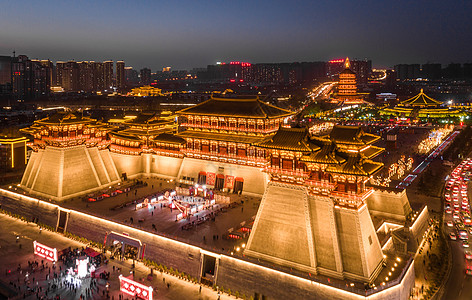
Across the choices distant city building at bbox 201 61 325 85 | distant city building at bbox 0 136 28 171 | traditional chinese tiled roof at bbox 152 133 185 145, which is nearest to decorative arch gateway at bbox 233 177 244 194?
traditional chinese tiled roof at bbox 152 133 185 145

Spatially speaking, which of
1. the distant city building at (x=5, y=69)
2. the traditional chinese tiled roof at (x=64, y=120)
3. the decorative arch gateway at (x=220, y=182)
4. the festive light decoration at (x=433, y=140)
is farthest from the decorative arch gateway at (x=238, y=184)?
the distant city building at (x=5, y=69)

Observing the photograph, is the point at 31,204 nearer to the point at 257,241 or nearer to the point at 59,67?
the point at 257,241

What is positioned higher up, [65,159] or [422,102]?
[422,102]

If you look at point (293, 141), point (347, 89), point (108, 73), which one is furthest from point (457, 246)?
point (108, 73)

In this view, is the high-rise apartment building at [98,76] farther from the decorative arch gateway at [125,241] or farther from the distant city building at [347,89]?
the decorative arch gateway at [125,241]

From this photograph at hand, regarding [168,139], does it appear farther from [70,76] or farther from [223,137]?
[70,76]

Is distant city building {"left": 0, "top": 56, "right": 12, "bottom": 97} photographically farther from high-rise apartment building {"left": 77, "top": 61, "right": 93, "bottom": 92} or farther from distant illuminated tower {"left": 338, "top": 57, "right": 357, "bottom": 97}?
distant illuminated tower {"left": 338, "top": 57, "right": 357, "bottom": 97}

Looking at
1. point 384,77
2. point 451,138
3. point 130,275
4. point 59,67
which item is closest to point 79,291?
point 130,275
